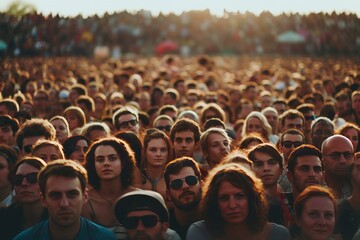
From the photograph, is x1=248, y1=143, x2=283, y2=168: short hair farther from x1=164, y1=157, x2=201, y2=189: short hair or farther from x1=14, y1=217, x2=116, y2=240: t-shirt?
x1=14, y1=217, x2=116, y2=240: t-shirt

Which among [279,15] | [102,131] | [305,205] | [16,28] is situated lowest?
[305,205]

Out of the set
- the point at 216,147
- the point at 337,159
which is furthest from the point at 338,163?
the point at 216,147

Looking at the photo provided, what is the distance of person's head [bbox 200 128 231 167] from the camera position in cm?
916

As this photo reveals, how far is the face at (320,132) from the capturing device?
10.3 metres

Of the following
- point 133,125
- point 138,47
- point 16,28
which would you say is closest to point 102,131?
point 133,125

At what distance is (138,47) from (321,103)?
35838 millimetres

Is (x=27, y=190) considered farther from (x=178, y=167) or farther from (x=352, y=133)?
(x=352, y=133)

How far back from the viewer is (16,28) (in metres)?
25.2

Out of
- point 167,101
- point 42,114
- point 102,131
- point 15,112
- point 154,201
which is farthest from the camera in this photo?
point 167,101

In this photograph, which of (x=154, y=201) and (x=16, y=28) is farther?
(x=16, y=28)

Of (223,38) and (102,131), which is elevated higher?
(223,38)

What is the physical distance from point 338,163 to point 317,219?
8.16 ft

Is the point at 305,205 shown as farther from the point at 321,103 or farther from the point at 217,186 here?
the point at 321,103

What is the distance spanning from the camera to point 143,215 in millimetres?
5879
